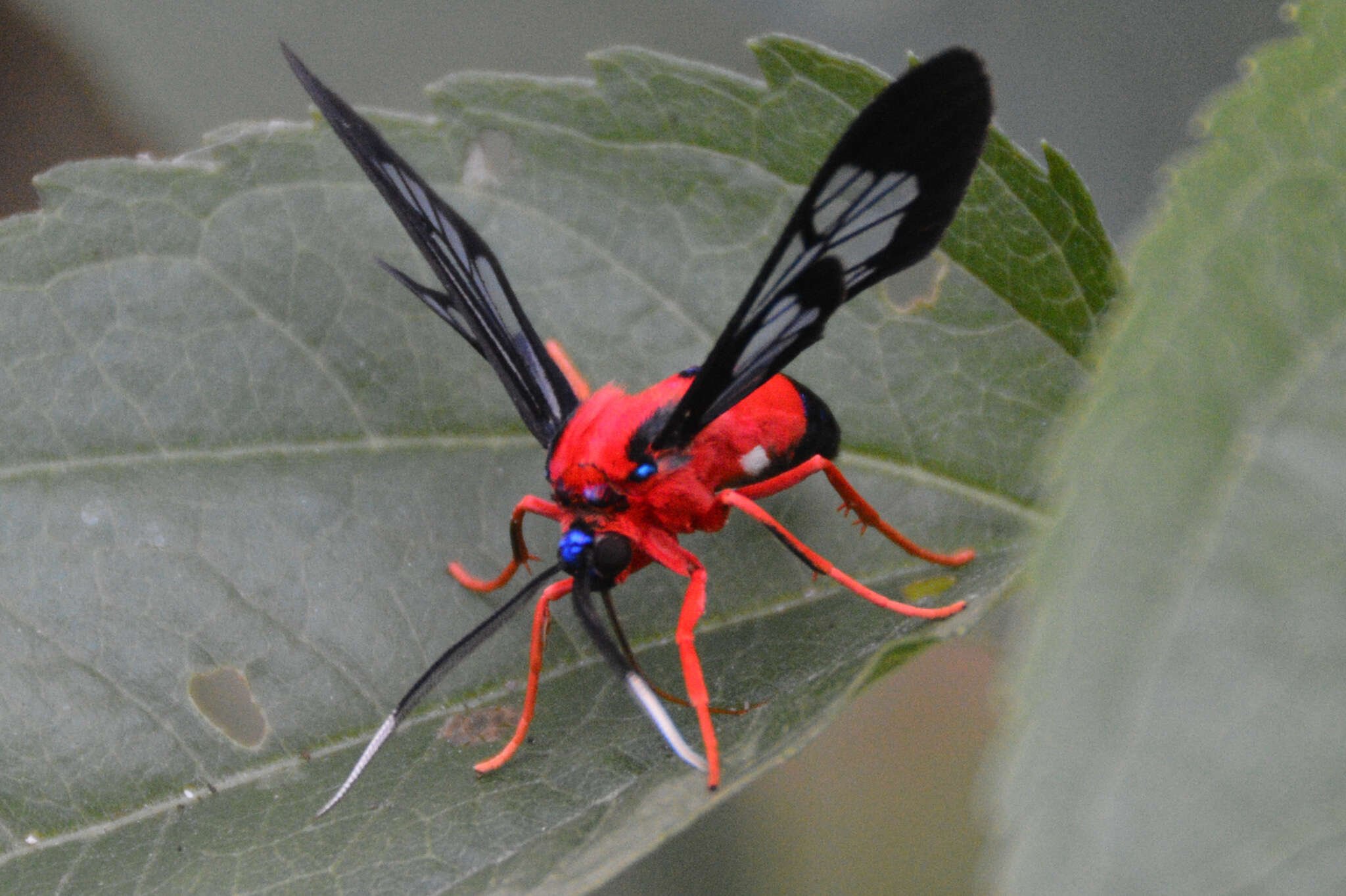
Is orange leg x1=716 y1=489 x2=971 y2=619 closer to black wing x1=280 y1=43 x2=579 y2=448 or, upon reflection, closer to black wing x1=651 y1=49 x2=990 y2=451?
black wing x1=651 y1=49 x2=990 y2=451

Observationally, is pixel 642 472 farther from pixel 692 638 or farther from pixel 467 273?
pixel 467 273

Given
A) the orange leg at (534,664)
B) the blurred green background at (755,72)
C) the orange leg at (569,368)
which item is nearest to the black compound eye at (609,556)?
the orange leg at (534,664)

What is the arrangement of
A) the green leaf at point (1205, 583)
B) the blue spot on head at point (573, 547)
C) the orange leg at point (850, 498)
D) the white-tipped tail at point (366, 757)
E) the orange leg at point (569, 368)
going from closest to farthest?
1. the green leaf at point (1205, 583)
2. the white-tipped tail at point (366, 757)
3. the blue spot on head at point (573, 547)
4. the orange leg at point (850, 498)
5. the orange leg at point (569, 368)

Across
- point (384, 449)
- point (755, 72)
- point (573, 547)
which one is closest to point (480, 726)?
point (573, 547)

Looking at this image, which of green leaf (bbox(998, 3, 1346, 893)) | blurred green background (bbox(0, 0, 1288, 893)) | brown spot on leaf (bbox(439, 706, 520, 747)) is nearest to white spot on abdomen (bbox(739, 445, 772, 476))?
brown spot on leaf (bbox(439, 706, 520, 747))

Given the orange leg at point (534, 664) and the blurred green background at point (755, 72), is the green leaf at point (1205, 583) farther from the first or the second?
the blurred green background at point (755, 72)

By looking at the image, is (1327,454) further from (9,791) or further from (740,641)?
(9,791)
